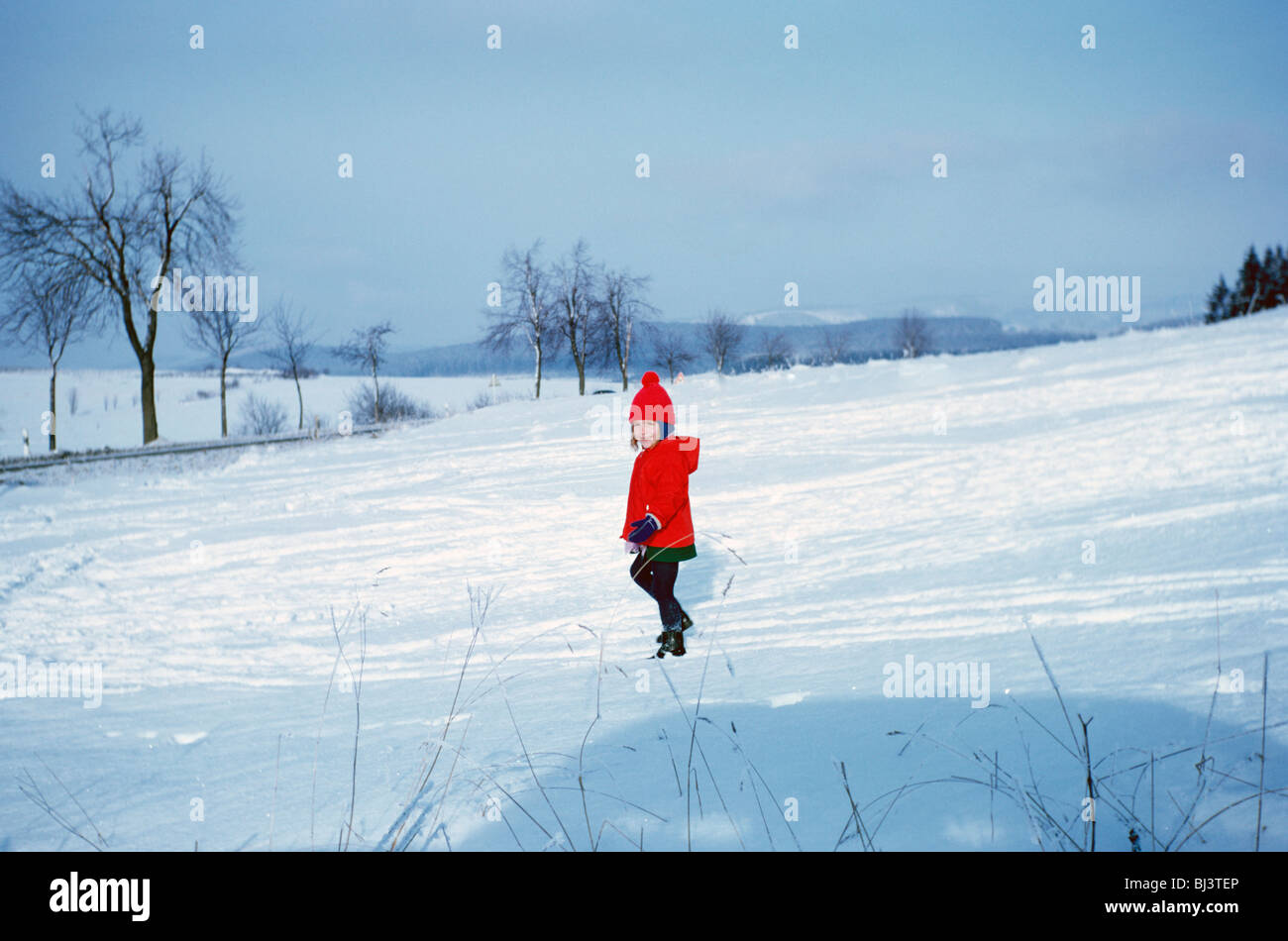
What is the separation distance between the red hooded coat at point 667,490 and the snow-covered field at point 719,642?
73cm

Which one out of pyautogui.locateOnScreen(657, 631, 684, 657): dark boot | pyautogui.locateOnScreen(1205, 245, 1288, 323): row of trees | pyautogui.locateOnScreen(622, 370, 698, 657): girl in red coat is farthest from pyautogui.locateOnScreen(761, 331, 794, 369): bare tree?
pyautogui.locateOnScreen(657, 631, 684, 657): dark boot

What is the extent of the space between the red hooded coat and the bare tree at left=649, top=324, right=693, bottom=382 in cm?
5571

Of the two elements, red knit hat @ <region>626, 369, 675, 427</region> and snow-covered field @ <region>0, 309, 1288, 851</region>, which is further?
red knit hat @ <region>626, 369, 675, 427</region>

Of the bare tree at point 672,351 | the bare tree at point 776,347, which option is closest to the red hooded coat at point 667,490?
the bare tree at point 672,351

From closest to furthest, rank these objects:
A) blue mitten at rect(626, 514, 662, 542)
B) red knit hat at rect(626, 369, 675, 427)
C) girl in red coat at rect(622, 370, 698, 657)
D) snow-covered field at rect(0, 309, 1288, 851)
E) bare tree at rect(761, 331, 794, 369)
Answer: snow-covered field at rect(0, 309, 1288, 851), blue mitten at rect(626, 514, 662, 542), girl in red coat at rect(622, 370, 698, 657), red knit hat at rect(626, 369, 675, 427), bare tree at rect(761, 331, 794, 369)

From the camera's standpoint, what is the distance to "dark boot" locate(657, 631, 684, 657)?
15.7 feet

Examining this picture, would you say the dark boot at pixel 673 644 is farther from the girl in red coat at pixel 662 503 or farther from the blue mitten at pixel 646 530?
the blue mitten at pixel 646 530

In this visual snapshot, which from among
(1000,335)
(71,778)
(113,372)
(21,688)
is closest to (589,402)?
(21,688)

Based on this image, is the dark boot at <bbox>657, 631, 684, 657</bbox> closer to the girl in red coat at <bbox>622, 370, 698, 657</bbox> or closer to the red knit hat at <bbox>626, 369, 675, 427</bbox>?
the girl in red coat at <bbox>622, 370, 698, 657</bbox>

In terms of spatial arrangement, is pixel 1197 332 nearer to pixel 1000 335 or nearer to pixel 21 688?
pixel 21 688

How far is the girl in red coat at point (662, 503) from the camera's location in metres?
4.73

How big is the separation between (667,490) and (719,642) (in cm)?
123
